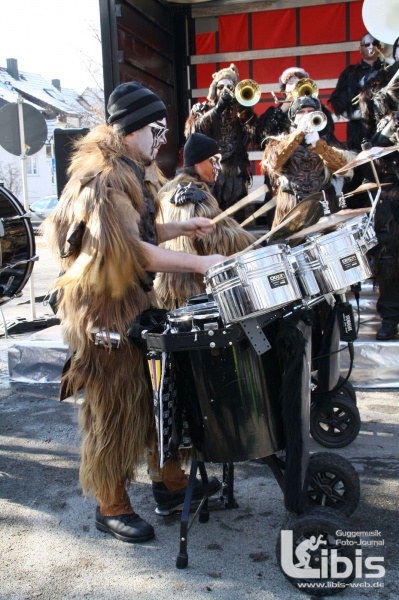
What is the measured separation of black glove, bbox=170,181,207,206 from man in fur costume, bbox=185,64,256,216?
111 inches

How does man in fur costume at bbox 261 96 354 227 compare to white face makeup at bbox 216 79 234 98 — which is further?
white face makeup at bbox 216 79 234 98

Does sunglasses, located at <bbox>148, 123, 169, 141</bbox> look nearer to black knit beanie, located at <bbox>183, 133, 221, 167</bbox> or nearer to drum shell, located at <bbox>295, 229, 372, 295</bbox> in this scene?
black knit beanie, located at <bbox>183, 133, 221, 167</bbox>

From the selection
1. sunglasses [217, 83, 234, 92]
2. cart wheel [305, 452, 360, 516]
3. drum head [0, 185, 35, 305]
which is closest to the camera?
cart wheel [305, 452, 360, 516]

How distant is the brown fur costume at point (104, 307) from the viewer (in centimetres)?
269

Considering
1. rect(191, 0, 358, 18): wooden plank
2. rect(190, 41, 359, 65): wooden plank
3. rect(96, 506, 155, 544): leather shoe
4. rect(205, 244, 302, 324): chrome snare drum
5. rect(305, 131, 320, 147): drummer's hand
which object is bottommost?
rect(96, 506, 155, 544): leather shoe

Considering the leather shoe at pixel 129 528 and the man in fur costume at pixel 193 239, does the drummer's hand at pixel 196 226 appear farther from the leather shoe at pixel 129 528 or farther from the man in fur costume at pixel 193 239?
the leather shoe at pixel 129 528

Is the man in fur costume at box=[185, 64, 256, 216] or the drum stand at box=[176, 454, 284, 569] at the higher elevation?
the man in fur costume at box=[185, 64, 256, 216]

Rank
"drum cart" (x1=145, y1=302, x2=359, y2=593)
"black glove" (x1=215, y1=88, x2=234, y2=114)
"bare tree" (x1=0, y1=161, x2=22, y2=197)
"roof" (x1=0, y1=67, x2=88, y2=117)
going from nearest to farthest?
"drum cart" (x1=145, y1=302, x2=359, y2=593) → "black glove" (x1=215, y1=88, x2=234, y2=114) → "bare tree" (x1=0, y1=161, x2=22, y2=197) → "roof" (x1=0, y1=67, x2=88, y2=117)

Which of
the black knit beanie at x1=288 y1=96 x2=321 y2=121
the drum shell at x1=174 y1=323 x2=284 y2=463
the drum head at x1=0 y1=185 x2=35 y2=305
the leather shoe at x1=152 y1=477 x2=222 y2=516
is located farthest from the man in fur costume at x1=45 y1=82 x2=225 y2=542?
the black knit beanie at x1=288 y1=96 x2=321 y2=121

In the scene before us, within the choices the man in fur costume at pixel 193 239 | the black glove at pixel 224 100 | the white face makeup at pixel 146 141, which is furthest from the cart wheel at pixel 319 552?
the black glove at pixel 224 100

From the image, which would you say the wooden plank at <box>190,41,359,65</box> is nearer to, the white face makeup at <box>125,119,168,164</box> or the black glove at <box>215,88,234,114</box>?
the black glove at <box>215,88,234,114</box>

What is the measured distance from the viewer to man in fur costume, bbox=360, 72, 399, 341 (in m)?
5.21

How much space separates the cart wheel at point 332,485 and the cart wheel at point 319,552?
0.25 metres

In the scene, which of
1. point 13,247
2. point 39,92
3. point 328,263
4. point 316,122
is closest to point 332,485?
point 328,263
